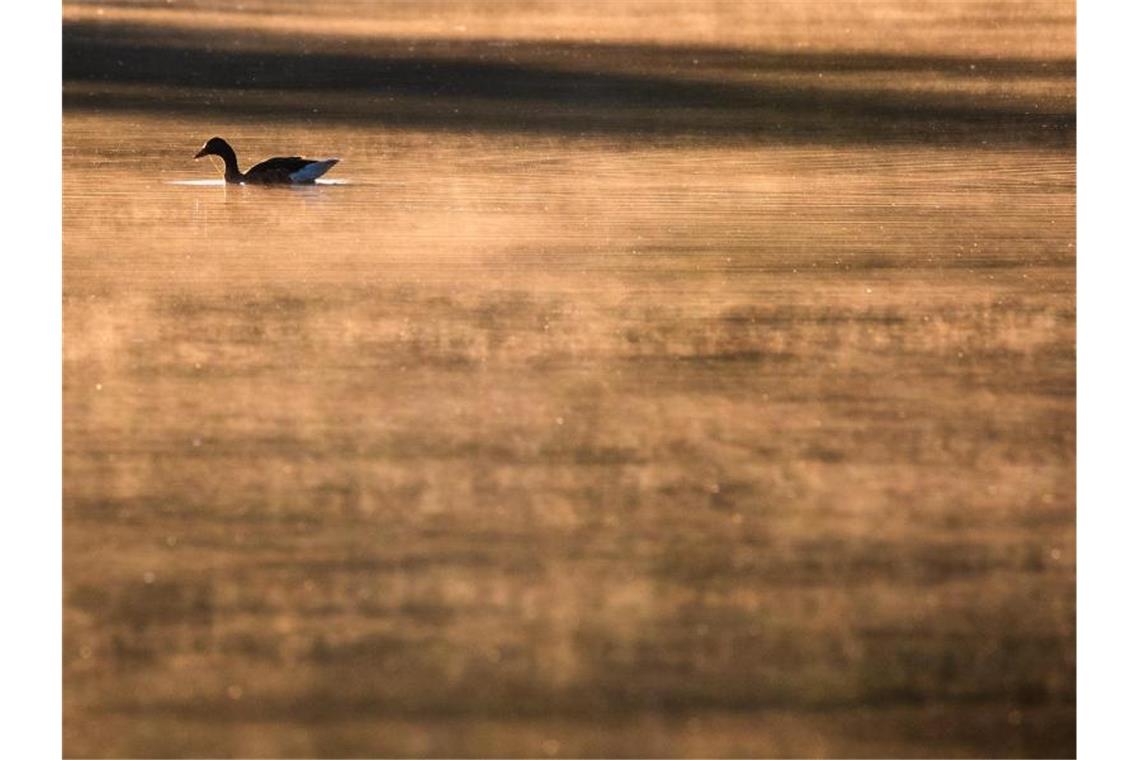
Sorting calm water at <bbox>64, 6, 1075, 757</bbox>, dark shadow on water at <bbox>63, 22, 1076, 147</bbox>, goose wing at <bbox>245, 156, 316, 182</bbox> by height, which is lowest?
calm water at <bbox>64, 6, 1075, 757</bbox>

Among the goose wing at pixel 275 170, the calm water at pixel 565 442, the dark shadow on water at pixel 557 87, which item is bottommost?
the calm water at pixel 565 442

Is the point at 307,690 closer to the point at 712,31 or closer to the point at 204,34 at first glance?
the point at 204,34

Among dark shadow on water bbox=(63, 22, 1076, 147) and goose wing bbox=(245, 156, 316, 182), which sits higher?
dark shadow on water bbox=(63, 22, 1076, 147)

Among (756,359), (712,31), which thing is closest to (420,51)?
(712,31)

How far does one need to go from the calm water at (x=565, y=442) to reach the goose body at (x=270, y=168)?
0.06 feet

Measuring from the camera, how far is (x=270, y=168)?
186 centimetres

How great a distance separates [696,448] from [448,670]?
0.49m

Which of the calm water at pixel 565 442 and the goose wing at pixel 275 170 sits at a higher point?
the goose wing at pixel 275 170

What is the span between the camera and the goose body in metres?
1.86

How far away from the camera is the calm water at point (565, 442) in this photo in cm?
183

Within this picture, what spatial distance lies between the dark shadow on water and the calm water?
Answer: 0.07 feet

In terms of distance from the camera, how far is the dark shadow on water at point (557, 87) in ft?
6.08

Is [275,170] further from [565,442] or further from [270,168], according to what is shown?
[565,442]

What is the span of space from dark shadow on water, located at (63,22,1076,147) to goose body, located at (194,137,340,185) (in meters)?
0.06
